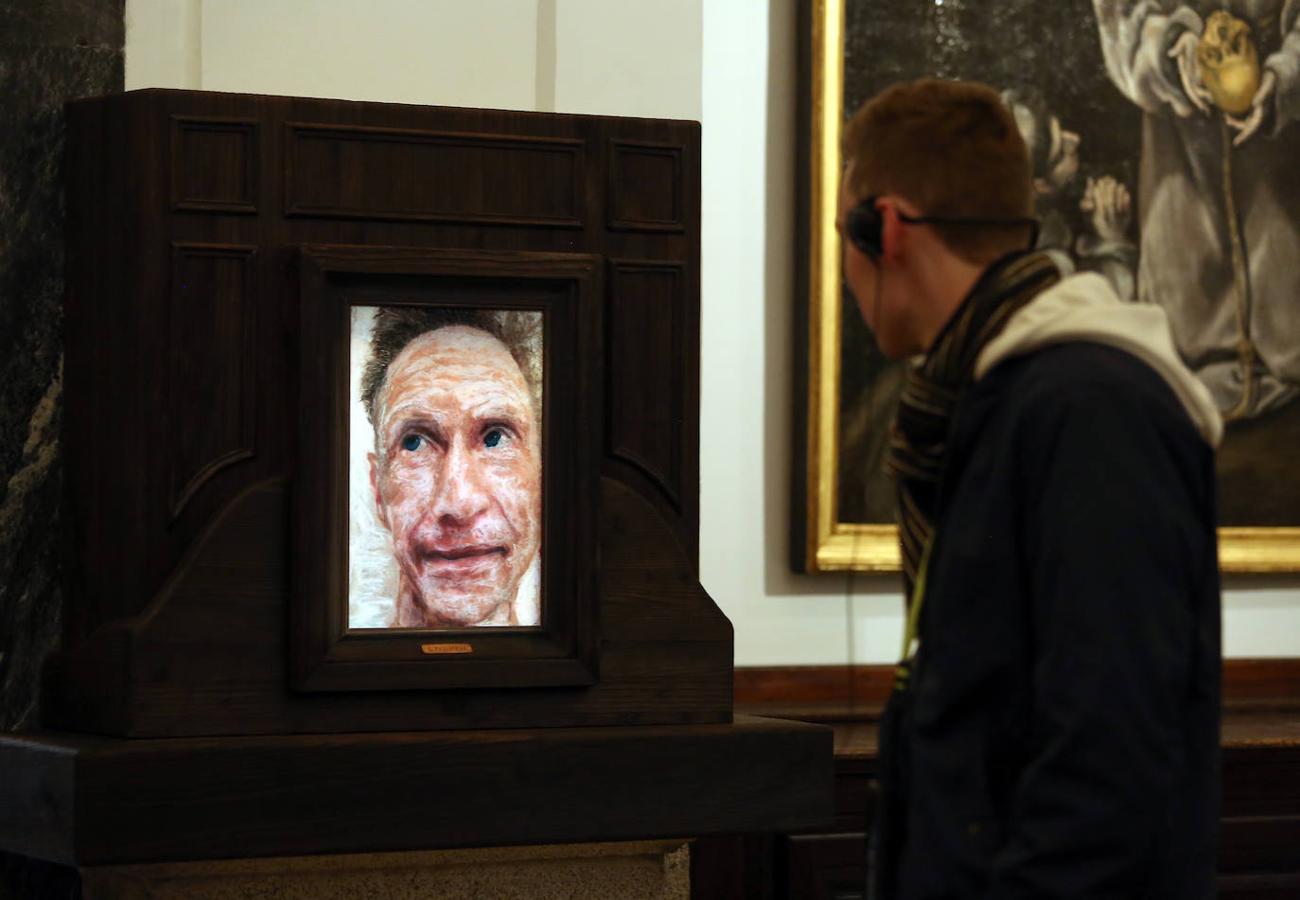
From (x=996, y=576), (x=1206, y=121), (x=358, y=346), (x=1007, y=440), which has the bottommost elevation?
(x=996, y=576)

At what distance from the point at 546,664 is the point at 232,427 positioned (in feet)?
2.70

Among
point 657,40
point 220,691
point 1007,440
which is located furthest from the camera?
point 657,40

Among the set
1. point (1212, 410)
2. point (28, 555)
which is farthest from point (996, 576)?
point (28, 555)

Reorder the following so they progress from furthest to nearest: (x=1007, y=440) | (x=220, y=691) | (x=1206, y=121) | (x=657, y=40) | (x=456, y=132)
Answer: (x=1206, y=121) → (x=657, y=40) → (x=456, y=132) → (x=220, y=691) → (x=1007, y=440)

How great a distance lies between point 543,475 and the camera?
4.20 meters

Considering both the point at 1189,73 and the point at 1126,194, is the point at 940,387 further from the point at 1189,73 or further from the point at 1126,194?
the point at 1189,73

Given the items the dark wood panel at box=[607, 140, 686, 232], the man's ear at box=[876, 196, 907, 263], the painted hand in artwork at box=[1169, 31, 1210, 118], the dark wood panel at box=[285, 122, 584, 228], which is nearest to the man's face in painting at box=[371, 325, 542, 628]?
the dark wood panel at box=[285, 122, 584, 228]

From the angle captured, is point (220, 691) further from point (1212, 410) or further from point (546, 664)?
point (1212, 410)

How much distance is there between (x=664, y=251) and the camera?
4.38 metres

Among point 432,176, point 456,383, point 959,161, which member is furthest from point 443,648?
point 959,161

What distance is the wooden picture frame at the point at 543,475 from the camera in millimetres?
4004

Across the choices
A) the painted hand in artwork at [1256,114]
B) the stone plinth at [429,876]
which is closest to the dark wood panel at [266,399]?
the stone plinth at [429,876]

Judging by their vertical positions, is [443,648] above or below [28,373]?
below

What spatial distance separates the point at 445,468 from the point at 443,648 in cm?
38
